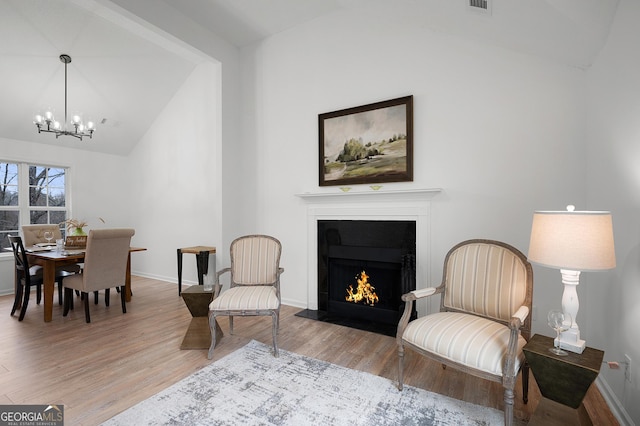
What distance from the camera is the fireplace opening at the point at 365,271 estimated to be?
3.12 metres

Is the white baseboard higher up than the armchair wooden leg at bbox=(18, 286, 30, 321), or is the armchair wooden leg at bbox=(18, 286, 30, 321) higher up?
the armchair wooden leg at bbox=(18, 286, 30, 321)

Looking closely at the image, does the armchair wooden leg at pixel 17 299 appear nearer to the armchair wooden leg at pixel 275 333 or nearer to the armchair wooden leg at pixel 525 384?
the armchair wooden leg at pixel 275 333

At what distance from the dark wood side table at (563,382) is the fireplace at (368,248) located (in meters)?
1.47

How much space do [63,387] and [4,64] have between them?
4.10 meters

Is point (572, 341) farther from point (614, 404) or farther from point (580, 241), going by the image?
point (614, 404)

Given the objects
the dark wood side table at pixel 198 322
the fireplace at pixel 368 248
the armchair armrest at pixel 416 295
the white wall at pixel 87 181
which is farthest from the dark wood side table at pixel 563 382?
the white wall at pixel 87 181

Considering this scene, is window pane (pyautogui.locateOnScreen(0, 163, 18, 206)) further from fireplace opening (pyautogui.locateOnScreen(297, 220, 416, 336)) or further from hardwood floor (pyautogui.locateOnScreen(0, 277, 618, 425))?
fireplace opening (pyautogui.locateOnScreen(297, 220, 416, 336))

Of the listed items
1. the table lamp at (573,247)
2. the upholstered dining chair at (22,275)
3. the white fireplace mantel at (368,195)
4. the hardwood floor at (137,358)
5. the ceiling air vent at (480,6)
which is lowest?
the hardwood floor at (137,358)

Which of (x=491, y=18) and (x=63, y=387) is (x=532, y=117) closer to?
(x=491, y=18)

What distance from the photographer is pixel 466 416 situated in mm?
1770

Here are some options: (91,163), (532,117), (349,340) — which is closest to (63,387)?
(349,340)

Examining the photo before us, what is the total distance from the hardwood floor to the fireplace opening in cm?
30

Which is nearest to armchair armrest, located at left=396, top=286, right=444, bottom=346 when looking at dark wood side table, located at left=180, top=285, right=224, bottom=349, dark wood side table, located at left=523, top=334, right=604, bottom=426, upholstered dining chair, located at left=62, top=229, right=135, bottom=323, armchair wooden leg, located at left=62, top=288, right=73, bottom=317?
dark wood side table, located at left=523, top=334, right=604, bottom=426

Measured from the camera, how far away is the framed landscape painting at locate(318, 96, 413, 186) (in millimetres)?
3080
